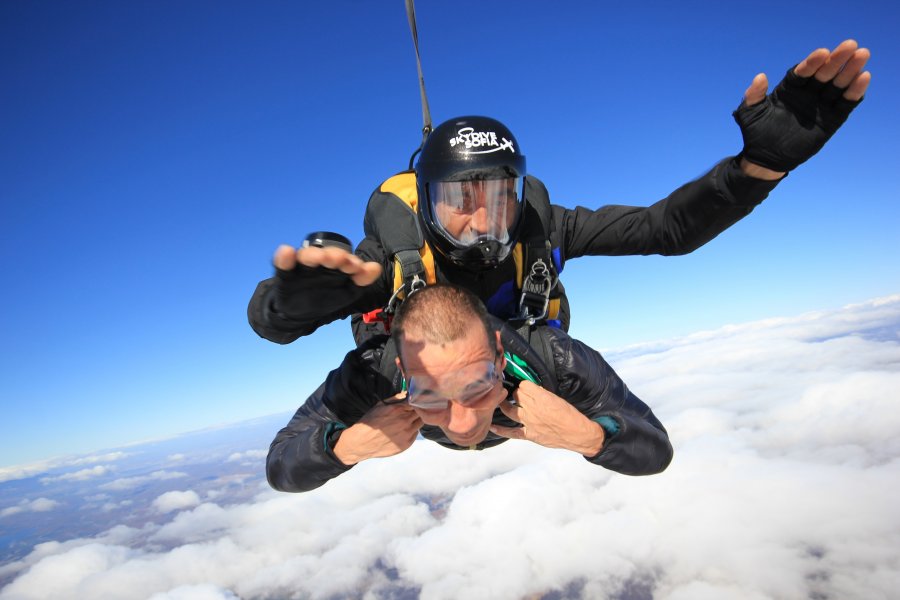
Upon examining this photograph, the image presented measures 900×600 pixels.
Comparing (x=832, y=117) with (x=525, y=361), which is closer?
(x=832, y=117)

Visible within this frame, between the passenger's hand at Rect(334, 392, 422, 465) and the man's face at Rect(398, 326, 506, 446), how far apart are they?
0.49 ft

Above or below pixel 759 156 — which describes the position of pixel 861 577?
below

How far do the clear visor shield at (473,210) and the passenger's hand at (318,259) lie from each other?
1025mm

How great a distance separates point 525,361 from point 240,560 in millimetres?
165777

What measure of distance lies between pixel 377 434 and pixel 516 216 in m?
1.34

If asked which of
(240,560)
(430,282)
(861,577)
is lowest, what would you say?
(861,577)

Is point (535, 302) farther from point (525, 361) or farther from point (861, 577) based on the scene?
point (861, 577)

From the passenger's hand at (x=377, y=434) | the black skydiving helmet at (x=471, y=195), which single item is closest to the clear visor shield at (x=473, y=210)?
the black skydiving helmet at (x=471, y=195)

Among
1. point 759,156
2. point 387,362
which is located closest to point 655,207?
point 759,156

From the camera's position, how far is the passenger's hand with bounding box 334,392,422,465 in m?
2.27

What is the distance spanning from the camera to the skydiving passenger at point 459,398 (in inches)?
84.4

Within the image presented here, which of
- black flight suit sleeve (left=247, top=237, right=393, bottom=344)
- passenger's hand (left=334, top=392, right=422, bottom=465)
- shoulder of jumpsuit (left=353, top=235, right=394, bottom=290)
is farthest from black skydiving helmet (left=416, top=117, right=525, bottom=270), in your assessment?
passenger's hand (left=334, top=392, right=422, bottom=465)

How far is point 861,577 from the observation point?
113875 millimetres

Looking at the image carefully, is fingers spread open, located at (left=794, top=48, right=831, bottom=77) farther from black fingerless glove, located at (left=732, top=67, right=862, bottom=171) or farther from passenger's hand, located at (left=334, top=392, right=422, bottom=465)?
passenger's hand, located at (left=334, top=392, right=422, bottom=465)
